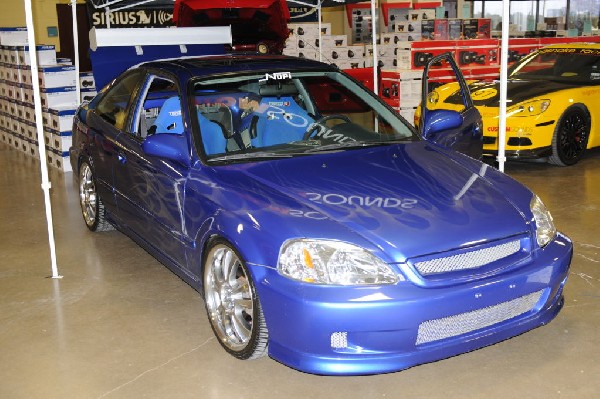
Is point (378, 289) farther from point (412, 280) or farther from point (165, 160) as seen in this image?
point (165, 160)

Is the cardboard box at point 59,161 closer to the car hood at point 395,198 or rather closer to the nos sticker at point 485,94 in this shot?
the nos sticker at point 485,94

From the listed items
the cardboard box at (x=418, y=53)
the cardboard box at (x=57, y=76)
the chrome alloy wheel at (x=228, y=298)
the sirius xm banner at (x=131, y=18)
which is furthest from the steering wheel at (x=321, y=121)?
the sirius xm banner at (x=131, y=18)

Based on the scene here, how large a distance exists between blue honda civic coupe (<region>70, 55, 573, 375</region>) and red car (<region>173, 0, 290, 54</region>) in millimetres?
5191

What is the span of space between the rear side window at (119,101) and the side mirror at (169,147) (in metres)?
0.88

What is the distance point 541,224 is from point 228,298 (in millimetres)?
1481

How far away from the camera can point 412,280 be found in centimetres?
285

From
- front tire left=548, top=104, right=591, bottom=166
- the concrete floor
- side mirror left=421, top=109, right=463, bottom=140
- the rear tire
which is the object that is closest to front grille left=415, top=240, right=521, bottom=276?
the concrete floor

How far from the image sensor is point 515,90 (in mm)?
7867

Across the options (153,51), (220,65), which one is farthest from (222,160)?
(153,51)

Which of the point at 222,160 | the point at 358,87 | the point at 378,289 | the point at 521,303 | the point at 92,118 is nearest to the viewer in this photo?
the point at 378,289

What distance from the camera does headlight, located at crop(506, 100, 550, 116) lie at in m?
7.46

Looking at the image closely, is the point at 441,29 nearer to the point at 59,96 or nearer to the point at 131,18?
the point at 59,96

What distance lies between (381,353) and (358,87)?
2.02 meters

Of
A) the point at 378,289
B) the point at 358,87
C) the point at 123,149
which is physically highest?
the point at 358,87
